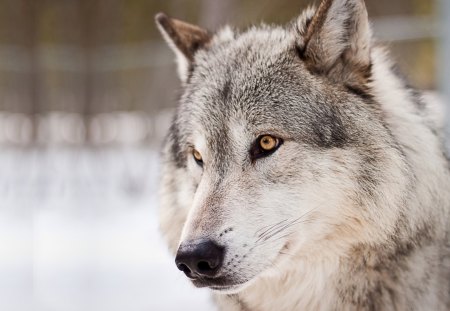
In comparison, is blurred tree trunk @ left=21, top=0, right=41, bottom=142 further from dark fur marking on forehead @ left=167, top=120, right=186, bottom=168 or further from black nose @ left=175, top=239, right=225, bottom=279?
black nose @ left=175, top=239, right=225, bottom=279

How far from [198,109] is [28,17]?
13612 mm

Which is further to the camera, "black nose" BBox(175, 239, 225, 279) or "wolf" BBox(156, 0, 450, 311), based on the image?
"wolf" BBox(156, 0, 450, 311)

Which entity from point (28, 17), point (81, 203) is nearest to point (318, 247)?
point (81, 203)

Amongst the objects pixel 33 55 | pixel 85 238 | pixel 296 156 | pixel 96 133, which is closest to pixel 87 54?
pixel 33 55

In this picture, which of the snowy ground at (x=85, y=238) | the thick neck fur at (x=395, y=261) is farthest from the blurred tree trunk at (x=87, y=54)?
the thick neck fur at (x=395, y=261)

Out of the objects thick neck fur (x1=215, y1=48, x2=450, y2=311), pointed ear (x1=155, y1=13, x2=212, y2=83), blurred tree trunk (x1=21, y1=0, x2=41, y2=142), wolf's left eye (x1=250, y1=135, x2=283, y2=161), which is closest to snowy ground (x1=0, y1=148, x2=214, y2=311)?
thick neck fur (x1=215, y1=48, x2=450, y2=311)

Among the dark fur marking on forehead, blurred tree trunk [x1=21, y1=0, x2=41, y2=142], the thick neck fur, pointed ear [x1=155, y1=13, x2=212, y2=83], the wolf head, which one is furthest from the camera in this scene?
blurred tree trunk [x1=21, y1=0, x2=41, y2=142]

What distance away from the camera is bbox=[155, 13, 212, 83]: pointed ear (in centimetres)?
370

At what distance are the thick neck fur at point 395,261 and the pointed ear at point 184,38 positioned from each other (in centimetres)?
98

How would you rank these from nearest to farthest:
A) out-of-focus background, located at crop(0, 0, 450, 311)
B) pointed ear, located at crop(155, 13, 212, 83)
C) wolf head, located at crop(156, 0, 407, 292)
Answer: wolf head, located at crop(156, 0, 407, 292) < pointed ear, located at crop(155, 13, 212, 83) < out-of-focus background, located at crop(0, 0, 450, 311)

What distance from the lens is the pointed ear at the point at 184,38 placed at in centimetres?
370

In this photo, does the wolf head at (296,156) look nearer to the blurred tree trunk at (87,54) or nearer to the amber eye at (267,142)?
the amber eye at (267,142)

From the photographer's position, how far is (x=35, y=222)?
31.2 feet

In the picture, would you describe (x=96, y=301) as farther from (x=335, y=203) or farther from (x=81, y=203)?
(x=81, y=203)
